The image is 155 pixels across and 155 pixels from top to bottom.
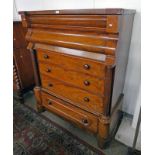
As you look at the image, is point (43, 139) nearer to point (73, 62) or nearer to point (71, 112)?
point (71, 112)

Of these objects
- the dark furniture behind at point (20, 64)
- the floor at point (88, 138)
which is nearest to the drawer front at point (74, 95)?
the floor at point (88, 138)

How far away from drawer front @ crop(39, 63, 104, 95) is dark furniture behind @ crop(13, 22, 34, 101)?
1.81 feet

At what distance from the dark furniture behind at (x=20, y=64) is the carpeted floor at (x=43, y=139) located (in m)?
0.43

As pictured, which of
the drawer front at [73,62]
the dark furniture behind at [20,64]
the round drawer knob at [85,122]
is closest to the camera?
the drawer front at [73,62]

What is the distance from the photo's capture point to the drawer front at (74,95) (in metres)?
1.29

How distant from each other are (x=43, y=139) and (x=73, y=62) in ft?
3.14

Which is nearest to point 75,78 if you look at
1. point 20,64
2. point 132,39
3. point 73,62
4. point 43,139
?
point 73,62

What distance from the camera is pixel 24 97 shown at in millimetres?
2305

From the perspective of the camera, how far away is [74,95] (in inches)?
55.9

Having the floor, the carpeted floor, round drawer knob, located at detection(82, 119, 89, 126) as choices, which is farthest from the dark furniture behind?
round drawer knob, located at detection(82, 119, 89, 126)

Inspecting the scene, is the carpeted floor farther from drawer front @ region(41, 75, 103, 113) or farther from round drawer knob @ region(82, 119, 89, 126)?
drawer front @ region(41, 75, 103, 113)

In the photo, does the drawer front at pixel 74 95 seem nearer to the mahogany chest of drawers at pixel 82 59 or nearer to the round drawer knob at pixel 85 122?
the mahogany chest of drawers at pixel 82 59

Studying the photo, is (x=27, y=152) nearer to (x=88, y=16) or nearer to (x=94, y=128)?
(x=94, y=128)
